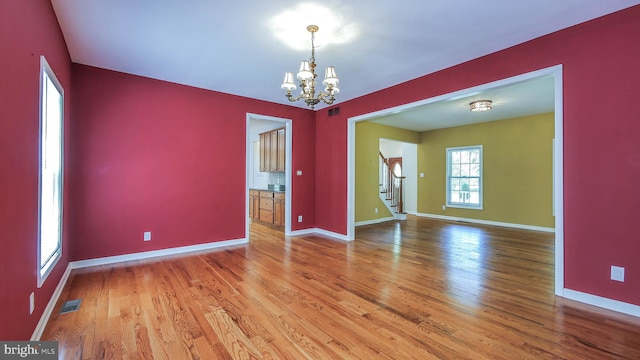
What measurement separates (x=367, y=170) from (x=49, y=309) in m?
5.90

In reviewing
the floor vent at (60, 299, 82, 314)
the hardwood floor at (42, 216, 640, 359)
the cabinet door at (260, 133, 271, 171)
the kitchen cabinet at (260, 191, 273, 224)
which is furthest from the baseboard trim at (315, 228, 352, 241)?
the floor vent at (60, 299, 82, 314)

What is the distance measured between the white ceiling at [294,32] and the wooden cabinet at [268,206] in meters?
2.96

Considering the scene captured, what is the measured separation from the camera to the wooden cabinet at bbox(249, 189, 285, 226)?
603 centimetres

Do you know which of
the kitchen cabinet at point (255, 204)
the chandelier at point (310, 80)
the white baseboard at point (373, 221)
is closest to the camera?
the chandelier at point (310, 80)

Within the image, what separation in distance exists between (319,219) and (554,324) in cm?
413

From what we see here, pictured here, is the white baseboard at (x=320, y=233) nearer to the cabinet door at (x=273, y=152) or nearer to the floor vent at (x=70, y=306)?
the cabinet door at (x=273, y=152)

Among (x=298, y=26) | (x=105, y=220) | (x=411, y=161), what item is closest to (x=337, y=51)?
(x=298, y=26)

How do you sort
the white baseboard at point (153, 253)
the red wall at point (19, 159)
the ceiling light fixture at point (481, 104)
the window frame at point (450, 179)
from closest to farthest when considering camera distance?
the red wall at point (19, 159)
the white baseboard at point (153, 253)
the ceiling light fixture at point (481, 104)
the window frame at point (450, 179)

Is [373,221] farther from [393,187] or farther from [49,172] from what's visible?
[49,172]

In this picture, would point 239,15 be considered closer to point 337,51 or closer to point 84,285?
point 337,51

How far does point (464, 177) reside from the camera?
7523 mm

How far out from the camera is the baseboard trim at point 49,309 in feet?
6.48

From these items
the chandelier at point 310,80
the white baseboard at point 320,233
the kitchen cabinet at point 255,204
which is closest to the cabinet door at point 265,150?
the kitchen cabinet at point 255,204

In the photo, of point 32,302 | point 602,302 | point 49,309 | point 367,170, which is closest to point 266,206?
point 367,170
